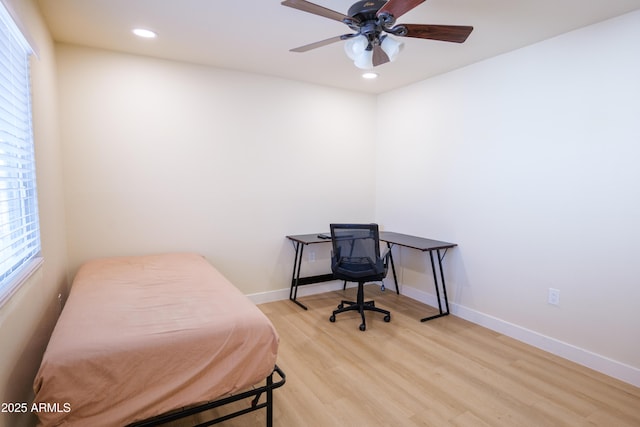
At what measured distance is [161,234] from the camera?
3.26 m

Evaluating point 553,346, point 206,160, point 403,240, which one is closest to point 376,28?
point 206,160

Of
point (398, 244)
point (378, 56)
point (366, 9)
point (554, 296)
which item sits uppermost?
point (366, 9)

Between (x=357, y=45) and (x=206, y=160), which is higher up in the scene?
(x=357, y=45)

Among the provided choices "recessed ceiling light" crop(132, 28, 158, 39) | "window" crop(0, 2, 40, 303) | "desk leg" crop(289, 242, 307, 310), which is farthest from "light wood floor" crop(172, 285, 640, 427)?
"recessed ceiling light" crop(132, 28, 158, 39)

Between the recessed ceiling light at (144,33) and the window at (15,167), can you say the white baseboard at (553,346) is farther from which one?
the recessed ceiling light at (144,33)

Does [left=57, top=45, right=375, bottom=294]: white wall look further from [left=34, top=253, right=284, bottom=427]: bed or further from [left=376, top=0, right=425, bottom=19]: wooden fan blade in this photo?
[left=376, top=0, right=425, bottom=19]: wooden fan blade

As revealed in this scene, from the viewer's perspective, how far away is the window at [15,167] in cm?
149

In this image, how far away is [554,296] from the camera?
2.76m

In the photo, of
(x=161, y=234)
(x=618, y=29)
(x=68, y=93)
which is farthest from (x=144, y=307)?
(x=618, y=29)

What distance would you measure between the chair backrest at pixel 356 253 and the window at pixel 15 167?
7.13 ft

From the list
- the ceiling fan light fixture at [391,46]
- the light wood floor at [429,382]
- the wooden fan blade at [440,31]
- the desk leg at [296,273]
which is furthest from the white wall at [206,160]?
the wooden fan blade at [440,31]

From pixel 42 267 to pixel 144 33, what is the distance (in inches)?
71.4

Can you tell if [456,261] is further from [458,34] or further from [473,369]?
[458,34]

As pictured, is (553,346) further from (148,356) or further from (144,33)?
(144,33)
